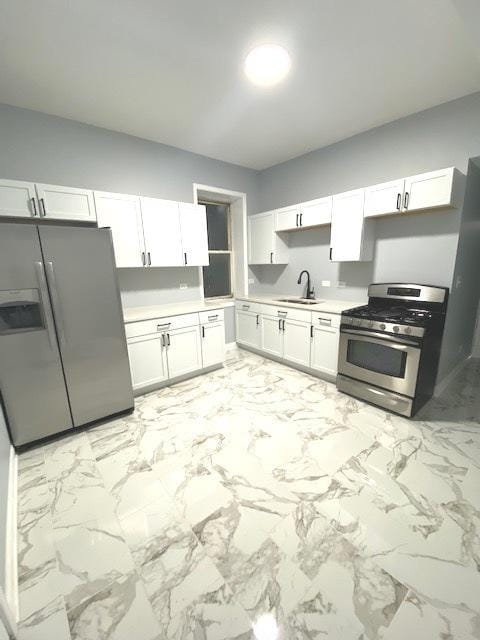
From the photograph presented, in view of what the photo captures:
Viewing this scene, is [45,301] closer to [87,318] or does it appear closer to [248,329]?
[87,318]

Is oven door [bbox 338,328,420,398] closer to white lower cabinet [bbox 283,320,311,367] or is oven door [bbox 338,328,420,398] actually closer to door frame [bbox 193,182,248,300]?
white lower cabinet [bbox 283,320,311,367]

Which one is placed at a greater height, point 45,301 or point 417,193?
point 417,193

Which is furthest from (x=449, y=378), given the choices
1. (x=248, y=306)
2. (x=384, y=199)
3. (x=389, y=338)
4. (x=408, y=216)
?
(x=248, y=306)

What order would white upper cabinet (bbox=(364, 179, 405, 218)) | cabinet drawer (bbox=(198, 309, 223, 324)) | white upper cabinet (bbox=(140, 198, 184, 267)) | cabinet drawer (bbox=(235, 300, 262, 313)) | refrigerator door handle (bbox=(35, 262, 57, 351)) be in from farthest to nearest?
1. cabinet drawer (bbox=(235, 300, 262, 313))
2. cabinet drawer (bbox=(198, 309, 223, 324))
3. white upper cabinet (bbox=(140, 198, 184, 267))
4. white upper cabinet (bbox=(364, 179, 405, 218))
5. refrigerator door handle (bbox=(35, 262, 57, 351))

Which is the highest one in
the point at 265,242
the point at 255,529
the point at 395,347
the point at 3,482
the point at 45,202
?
the point at 45,202

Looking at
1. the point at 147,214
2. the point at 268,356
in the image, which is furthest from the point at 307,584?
the point at 147,214

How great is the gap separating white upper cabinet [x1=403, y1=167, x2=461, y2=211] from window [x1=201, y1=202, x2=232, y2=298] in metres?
2.67

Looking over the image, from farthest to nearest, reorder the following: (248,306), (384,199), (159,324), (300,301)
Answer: (248,306)
(300,301)
(159,324)
(384,199)

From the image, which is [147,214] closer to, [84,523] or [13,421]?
[13,421]

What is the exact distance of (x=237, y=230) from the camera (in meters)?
4.43

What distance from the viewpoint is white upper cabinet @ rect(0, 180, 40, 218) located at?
7.52 feet

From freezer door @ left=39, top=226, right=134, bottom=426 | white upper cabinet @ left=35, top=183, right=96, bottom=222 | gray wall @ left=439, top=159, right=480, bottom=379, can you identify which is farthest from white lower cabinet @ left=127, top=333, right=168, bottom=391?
gray wall @ left=439, top=159, right=480, bottom=379

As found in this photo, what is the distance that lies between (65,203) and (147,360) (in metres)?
1.78

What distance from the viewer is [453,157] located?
8.29ft
